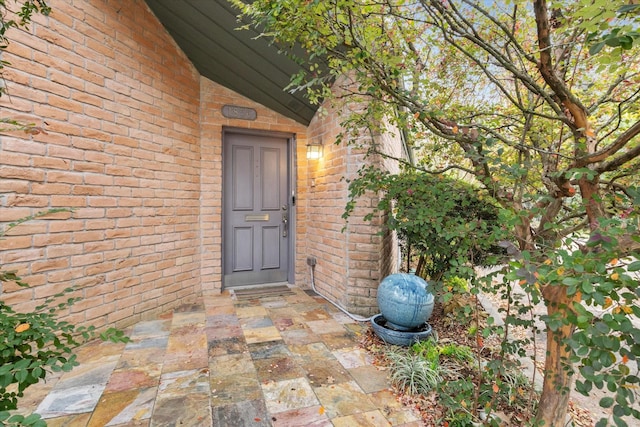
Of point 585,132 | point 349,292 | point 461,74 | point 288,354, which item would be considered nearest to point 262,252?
point 349,292

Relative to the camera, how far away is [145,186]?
2.91 metres

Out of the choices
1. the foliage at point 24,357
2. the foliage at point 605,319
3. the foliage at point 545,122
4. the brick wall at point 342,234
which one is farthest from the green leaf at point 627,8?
the brick wall at point 342,234

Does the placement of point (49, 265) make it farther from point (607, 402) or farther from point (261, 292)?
point (607, 402)

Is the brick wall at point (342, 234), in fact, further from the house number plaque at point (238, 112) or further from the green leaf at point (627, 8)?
the green leaf at point (627, 8)

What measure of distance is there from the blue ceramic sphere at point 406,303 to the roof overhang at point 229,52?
2327 mm

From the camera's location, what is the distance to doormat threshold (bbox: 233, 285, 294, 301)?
3617 millimetres

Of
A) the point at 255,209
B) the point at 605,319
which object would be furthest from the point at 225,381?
the point at 255,209

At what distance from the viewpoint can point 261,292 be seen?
12.3 ft

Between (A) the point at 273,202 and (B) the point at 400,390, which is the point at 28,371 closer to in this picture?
(B) the point at 400,390

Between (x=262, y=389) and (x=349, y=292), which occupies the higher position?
(x=349, y=292)

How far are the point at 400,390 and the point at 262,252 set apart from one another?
8.39ft

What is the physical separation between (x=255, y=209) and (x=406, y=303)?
2331mm

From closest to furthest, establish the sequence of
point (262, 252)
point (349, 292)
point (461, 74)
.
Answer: point (461, 74), point (349, 292), point (262, 252)

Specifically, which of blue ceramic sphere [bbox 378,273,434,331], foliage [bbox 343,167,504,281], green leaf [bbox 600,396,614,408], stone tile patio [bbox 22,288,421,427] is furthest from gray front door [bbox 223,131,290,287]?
green leaf [bbox 600,396,614,408]
